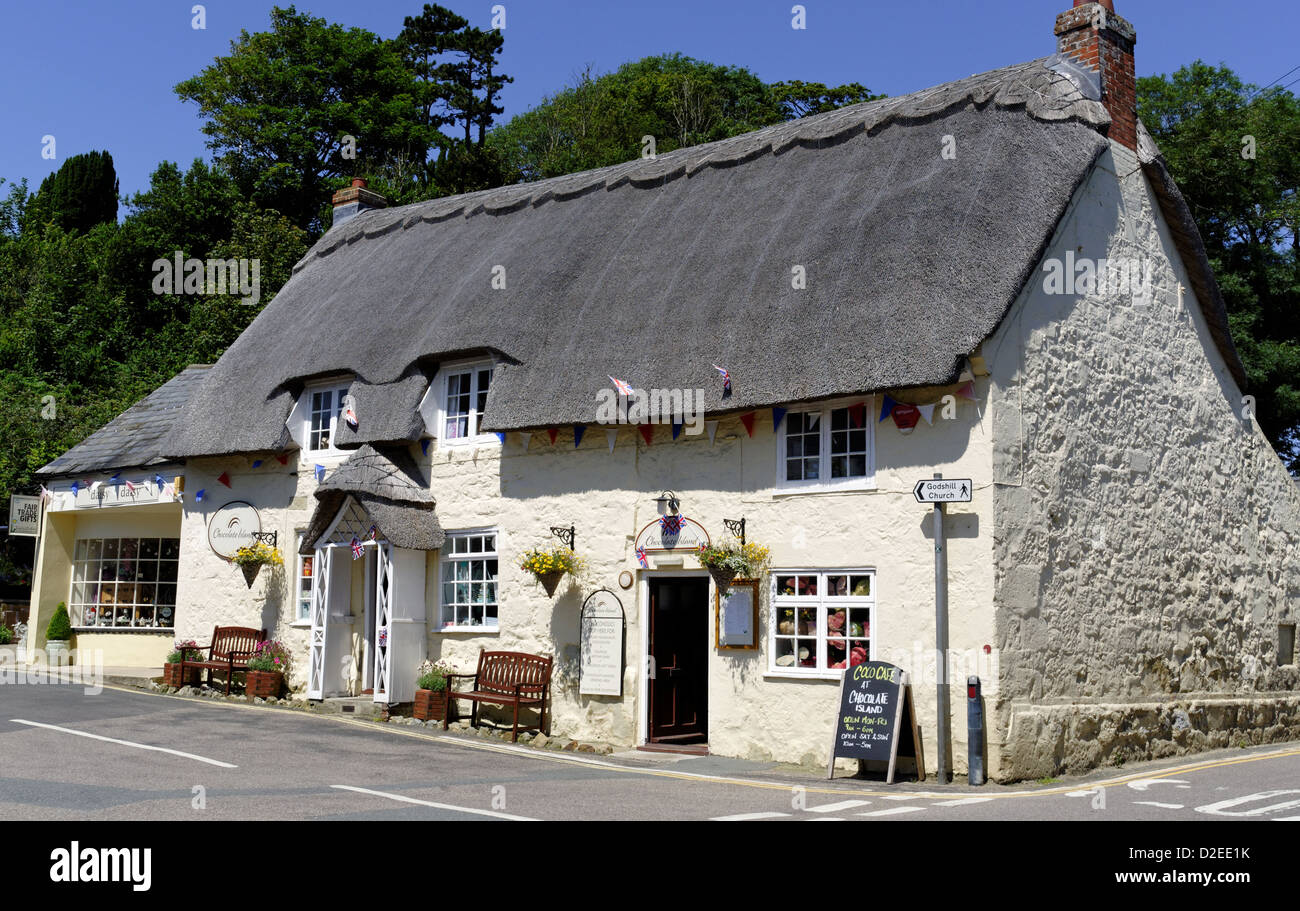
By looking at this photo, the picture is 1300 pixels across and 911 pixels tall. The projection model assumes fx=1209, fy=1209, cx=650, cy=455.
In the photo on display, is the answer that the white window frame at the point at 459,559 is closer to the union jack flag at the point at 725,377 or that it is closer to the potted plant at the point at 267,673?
the potted plant at the point at 267,673

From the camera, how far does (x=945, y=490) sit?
456 inches

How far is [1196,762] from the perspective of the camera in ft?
43.2

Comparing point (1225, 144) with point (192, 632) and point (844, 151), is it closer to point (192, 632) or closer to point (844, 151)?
point (844, 151)

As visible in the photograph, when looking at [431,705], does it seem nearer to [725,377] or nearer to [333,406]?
[333,406]

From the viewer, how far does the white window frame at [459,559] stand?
15.5 meters

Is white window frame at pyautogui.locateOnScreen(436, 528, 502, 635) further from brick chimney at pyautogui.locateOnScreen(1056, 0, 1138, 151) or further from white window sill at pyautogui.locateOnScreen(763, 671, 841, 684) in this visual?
brick chimney at pyautogui.locateOnScreen(1056, 0, 1138, 151)

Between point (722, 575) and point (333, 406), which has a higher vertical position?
point (333, 406)

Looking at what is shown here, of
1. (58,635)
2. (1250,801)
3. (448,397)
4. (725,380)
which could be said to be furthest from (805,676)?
(58,635)

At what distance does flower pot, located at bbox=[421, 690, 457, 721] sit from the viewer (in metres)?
15.2

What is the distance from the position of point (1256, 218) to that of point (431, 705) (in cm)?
2205

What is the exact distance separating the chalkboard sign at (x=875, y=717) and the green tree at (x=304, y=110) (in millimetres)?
30989

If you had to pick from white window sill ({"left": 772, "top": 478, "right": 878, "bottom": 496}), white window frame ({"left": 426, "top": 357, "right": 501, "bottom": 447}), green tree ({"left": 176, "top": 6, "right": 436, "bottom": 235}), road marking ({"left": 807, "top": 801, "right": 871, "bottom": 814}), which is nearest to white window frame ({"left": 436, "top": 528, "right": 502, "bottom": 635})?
white window frame ({"left": 426, "top": 357, "right": 501, "bottom": 447})

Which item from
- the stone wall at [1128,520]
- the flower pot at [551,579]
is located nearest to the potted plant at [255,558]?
the flower pot at [551,579]

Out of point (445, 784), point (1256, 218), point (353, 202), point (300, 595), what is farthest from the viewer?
point (1256, 218)
